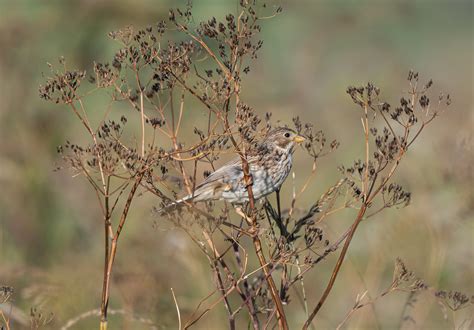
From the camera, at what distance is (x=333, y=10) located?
50.8 ft

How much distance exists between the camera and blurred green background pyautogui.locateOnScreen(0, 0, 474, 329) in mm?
6219

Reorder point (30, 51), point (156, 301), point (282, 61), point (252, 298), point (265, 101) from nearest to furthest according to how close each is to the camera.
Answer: point (252, 298) < point (156, 301) < point (30, 51) < point (265, 101) < point (282, 61)

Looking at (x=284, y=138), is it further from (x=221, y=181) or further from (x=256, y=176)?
(x=221, y=181)

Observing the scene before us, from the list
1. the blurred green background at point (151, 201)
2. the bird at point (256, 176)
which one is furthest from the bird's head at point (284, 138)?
the blurred green background at point (151, 201)

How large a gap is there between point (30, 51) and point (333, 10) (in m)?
7.37

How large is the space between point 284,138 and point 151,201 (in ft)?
7.13

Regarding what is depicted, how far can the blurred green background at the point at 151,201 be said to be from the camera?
622 cm

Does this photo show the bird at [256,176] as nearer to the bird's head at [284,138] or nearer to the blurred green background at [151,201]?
the bird's head at [284,138]

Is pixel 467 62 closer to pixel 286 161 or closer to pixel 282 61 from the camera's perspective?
pixel 282 61

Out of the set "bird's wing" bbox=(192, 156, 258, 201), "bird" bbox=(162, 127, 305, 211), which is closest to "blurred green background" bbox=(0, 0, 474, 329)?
"bird" bbox=(162, 127, 305, 211)

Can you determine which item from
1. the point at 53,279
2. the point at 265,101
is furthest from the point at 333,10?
the point at 53,279

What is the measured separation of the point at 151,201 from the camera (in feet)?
24.9

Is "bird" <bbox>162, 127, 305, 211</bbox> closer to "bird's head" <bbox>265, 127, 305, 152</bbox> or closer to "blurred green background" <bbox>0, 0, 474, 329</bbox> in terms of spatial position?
"bird's head" <bbox>265, 127, 305, 152</bbox>

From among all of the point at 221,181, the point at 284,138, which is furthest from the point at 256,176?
the point at 284,138
